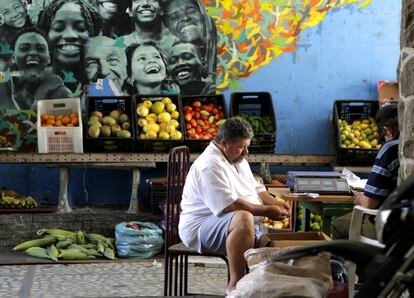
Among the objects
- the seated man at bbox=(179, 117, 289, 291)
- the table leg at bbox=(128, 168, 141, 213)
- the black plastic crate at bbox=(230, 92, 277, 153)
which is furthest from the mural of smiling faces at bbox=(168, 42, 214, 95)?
the seated man at bbox=(179, 117, 289, 291)

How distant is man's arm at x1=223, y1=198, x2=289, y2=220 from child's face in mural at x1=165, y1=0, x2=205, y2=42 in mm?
4142

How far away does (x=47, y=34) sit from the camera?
876 cm

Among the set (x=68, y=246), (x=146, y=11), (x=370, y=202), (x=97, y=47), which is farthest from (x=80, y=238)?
(x=370, y=202)

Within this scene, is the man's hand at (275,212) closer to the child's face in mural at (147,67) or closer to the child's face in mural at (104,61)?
the child's face in mural at (147,67)

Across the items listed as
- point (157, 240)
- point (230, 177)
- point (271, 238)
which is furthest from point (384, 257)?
point (157, 240)

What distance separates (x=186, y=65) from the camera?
8.91 m

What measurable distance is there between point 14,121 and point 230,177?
4.31 m

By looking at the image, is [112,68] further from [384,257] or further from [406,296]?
[384,257]

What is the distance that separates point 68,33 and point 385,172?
16.9ft

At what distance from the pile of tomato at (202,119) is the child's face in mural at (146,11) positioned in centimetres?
116

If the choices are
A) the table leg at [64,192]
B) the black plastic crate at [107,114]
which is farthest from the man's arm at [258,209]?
the table leg at [64,192]

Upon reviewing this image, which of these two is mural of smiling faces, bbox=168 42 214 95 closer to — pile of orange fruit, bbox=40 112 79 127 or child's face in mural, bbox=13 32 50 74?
pile of orange fruit, bbox=40 112 79 127

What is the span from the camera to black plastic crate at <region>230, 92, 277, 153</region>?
8227mm

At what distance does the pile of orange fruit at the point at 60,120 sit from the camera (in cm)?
830
